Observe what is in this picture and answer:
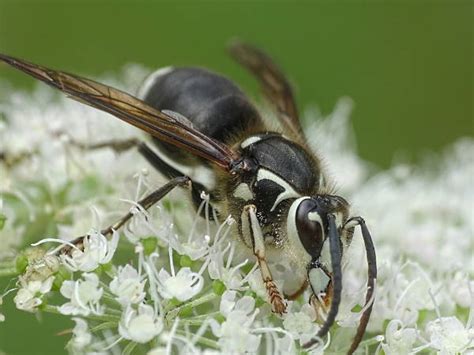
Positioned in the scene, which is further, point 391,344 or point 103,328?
point 391,344

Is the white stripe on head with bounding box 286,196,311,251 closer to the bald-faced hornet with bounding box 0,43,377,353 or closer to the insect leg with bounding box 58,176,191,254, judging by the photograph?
the bald-faced hornet with bounding box 0,43,377,353

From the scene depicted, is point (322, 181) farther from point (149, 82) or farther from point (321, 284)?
point (149, 82)

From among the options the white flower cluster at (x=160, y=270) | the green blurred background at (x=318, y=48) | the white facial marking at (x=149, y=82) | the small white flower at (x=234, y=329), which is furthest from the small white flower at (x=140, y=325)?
the green blurred background at (x=318, y=48)

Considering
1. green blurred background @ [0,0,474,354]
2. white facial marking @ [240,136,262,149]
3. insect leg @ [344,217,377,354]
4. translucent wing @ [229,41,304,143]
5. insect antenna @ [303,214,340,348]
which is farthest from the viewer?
green blurred background @ [0,0,474,354]

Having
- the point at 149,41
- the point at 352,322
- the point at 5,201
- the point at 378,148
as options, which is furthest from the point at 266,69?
the point at 149,41

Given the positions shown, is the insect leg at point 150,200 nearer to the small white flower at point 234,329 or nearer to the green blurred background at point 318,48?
the small white flower at point 234,329

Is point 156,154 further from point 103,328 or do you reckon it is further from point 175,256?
point 103,328

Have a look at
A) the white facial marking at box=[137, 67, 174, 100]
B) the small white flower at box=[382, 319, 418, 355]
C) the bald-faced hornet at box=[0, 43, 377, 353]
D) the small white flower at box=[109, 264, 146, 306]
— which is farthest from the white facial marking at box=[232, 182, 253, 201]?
the white facial marking at box=[137, 67, 174, 100]

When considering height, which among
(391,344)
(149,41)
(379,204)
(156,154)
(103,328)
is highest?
(149,41)
